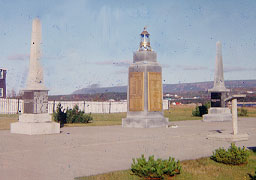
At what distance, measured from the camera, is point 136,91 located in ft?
64.4

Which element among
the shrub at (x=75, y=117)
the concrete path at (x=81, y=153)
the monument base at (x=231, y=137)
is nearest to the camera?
the concrete path at (x=81, y=153)

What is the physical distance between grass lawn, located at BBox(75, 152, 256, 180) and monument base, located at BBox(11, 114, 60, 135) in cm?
821

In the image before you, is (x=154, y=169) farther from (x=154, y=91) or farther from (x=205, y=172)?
(x=154, y=91)

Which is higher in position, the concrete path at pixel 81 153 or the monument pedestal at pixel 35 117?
the monument pedestal at pixel 35 117

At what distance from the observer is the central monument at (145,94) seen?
1939cm

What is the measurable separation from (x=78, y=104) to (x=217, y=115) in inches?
1002

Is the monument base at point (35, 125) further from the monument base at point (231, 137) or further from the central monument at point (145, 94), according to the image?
the monument base at point (231, 137)

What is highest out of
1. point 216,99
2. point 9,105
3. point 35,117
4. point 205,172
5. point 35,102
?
point 216,99

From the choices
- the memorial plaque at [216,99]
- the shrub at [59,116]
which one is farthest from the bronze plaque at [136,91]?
the memorial plaque at [216,99]

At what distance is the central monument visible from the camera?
19.4 metres

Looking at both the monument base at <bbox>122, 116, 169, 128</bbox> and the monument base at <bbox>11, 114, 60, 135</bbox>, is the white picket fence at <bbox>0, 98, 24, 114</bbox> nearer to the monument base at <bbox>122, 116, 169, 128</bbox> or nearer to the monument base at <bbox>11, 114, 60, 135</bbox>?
the monument base at <bbox>122, 116, 169, 128</bbox>

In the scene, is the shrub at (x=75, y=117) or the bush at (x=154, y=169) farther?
the shrub at (x=75, y=117)

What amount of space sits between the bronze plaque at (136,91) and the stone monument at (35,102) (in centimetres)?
532

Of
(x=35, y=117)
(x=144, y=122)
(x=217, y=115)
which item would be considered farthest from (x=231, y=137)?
(x=217, y=115)
